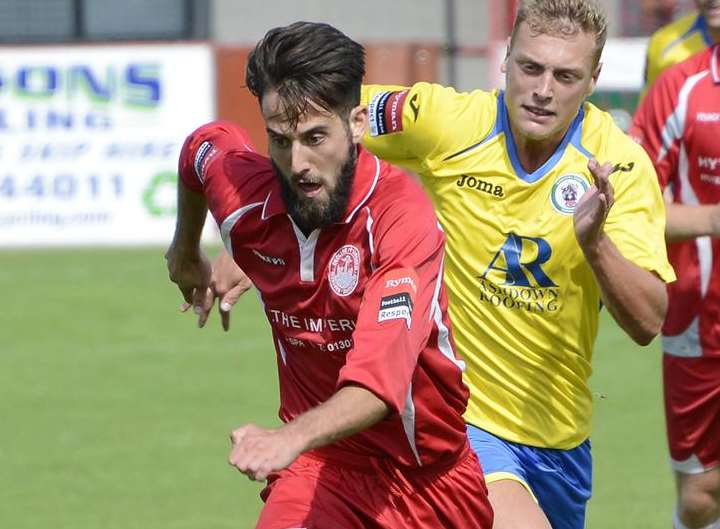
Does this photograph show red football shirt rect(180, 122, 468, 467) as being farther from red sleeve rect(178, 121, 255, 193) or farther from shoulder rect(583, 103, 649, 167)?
shoulder rect(583, 103, 649, 167)

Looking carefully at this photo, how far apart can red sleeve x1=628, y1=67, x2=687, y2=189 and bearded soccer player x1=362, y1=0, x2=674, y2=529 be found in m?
1.05

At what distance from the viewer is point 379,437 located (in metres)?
4.37

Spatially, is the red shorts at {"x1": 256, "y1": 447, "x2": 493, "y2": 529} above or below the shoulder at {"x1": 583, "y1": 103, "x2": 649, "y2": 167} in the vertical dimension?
below

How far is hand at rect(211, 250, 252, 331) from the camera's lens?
16.2 feet

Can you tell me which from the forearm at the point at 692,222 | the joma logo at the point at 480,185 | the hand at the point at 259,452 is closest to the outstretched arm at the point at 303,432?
the hand at the point at 259,452

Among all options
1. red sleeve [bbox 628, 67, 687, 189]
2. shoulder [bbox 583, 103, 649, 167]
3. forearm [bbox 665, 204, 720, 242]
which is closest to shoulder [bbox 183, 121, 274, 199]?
shoulder [bbox 583, 103, 649, 167]

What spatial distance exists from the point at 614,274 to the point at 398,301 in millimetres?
1031

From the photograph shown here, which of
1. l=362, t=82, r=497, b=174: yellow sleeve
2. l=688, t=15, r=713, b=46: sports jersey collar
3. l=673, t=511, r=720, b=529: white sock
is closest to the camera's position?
l=362, t=82, r=497, b=174: yellow sleeve

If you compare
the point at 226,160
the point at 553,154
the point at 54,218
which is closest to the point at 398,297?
the point at 226,160

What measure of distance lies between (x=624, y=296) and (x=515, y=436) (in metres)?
0.70

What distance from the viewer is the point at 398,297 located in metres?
3.97

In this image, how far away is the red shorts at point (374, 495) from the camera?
14.2 ft

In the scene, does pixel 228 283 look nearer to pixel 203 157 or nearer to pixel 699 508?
pixel 203 157

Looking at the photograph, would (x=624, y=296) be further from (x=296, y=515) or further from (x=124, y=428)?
(x=124, y=428)
